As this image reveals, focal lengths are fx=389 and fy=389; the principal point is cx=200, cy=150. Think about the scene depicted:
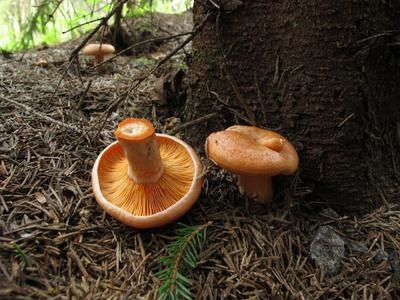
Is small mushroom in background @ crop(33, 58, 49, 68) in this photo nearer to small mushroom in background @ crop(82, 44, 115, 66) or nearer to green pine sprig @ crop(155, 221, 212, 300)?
small mushroom in background @ crop(82, 44, 115, 66)

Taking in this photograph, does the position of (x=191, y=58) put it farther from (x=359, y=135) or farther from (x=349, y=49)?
(x=359, y=135)

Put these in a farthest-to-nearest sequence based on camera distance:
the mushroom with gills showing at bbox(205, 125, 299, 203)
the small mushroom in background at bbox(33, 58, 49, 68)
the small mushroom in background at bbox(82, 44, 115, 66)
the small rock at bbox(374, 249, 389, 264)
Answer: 1. the small mushroom in background at bbox(82, 44, 115, 66)
2. the small mushroom in background at bbox(33, 58, 49, 68)
3. the small rock at bbox(374, 249, 389, 264)
4. the mushroom with gills showing at bbox(205, 125, 299, 203)

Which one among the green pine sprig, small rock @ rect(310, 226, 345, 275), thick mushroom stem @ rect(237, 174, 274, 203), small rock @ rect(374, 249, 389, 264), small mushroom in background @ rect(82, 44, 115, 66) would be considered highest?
small mushroom in background @ rect(82, 44, 115, 66)

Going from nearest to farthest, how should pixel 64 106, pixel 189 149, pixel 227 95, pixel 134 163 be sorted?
1. pixel 134 163
2. pixel 189 149
3. pixel 227 95
4. pixel 64 106

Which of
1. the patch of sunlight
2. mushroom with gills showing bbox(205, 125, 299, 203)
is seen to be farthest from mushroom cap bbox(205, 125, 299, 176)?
the patch of sunlight

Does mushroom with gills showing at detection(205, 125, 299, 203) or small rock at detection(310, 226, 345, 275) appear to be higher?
mushroom with gills showing at detection(205, 125, 299, 203)

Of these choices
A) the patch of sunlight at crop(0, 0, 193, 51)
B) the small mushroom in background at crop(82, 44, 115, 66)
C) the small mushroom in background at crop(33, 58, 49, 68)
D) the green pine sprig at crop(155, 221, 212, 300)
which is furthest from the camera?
the small mushroom in background at crop(82, 44, 115, 66)

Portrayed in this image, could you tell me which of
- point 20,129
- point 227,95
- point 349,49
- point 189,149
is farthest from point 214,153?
point 20,129

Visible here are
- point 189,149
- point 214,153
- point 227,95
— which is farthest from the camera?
point 227,95

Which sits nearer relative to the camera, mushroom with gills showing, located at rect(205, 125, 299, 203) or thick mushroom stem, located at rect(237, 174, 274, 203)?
mushroom with gills showing, located at rect(205, 125, 299, 203)
